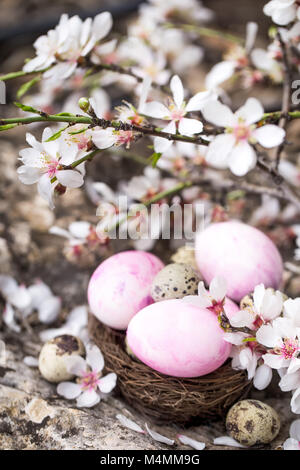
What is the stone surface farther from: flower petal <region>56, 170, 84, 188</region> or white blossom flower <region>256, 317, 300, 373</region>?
flower petal <region>56, 170, 84, 188</region>

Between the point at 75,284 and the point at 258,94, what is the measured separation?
897 millimetres

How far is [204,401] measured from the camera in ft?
2.99

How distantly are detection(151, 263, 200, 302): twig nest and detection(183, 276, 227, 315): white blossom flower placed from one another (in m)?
0.08

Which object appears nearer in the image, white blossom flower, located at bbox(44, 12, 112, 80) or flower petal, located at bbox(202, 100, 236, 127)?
flower petal, located at bbox(202, 100, 236, 127)

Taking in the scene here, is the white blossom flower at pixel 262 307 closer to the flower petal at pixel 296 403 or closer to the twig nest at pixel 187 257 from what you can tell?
the flower petal at pixel 296 403

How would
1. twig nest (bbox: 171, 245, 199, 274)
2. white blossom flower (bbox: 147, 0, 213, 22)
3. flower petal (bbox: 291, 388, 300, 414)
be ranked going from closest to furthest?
flower petal (bbox: 291, 388, 300, 414), twig nest (bbox: 171, 245, 199, 274), white blossom flower (bbox: 147, 0, 213, 22)

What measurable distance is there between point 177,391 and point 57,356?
0.76 ft

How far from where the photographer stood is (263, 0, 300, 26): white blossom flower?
890mm

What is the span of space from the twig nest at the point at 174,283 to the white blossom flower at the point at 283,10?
0.46m

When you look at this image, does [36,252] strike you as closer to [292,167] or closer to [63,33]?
[63,33]

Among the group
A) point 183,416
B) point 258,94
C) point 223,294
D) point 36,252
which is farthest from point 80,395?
point 258,94

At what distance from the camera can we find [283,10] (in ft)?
2.95

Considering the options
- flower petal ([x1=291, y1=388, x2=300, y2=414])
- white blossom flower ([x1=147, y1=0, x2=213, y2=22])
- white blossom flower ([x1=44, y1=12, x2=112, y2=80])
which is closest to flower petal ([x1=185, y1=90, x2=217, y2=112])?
white blossom flower ([x1=44, y1=12, x2=112, y2=80])

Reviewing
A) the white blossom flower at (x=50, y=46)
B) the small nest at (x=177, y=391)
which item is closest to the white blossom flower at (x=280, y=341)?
the small nest at (x=177, y=391)
